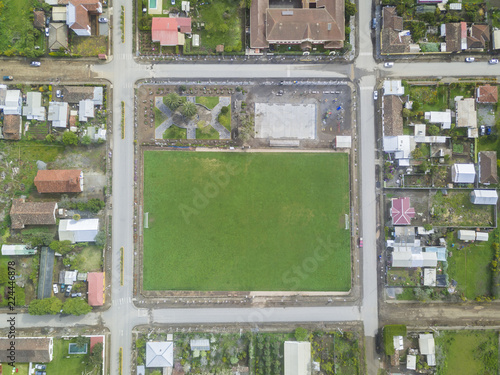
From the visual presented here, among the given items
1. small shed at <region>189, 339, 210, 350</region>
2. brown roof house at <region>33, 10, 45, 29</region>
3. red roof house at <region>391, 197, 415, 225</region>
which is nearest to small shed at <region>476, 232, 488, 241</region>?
red roof house at <region>391, 197, 415, 225</region>

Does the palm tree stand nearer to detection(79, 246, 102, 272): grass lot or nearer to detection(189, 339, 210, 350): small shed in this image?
detection(79, 246, 102, 272): grass lot

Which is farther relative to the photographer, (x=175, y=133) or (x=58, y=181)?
(x=175, y=133)

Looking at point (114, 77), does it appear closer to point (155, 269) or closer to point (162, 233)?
point (162, 233)

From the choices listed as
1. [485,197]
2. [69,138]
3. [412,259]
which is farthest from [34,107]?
[485,197]

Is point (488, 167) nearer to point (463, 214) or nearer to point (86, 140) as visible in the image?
point (463, 214)

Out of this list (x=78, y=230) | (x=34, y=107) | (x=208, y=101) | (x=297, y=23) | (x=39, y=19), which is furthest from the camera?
(x=208, y=101)

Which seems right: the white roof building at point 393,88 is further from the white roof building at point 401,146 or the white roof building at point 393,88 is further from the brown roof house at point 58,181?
the brown roof house at point 58,181

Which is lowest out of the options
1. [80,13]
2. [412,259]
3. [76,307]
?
[76,307]
